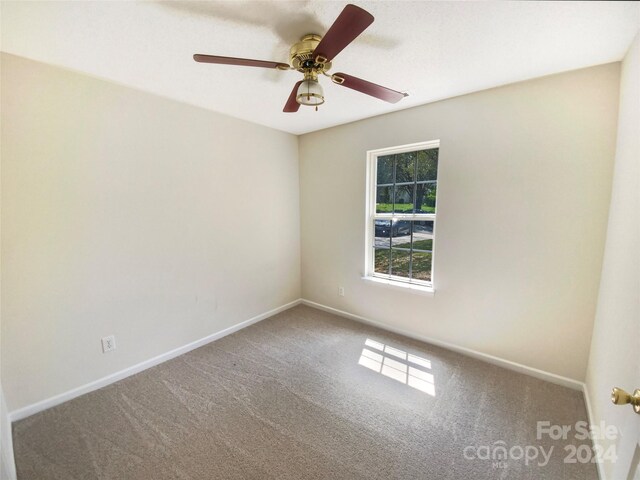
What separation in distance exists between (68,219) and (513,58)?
3.18m

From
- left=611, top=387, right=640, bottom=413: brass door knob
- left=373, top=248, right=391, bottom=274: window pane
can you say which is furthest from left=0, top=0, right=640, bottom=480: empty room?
left=373, top=248, right=391, bottom=274: window pane

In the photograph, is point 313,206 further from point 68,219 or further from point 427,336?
point 68,219

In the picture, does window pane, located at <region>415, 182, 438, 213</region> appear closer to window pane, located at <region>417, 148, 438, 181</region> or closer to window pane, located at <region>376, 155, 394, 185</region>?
window pane, located at <region>417, 148, 438, 181</region>

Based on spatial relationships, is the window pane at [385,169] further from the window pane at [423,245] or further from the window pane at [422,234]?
the window pane at [423,245]

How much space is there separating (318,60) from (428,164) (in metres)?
1.62

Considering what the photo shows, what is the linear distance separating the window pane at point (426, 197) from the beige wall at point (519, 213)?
0.14m

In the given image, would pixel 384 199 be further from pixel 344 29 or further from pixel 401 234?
pixel 344 29

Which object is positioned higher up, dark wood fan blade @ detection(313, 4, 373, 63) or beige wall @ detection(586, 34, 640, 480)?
dark wood fan blade @ detection(313, 4, 373, 63)

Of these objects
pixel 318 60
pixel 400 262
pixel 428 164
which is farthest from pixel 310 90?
pixel 400 262

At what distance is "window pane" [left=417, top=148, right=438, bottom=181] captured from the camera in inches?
100

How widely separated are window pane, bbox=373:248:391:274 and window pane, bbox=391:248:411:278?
0.06 m

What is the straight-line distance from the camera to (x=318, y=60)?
4.60 feet

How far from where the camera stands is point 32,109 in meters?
1.68

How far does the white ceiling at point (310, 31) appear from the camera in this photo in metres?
1.25
